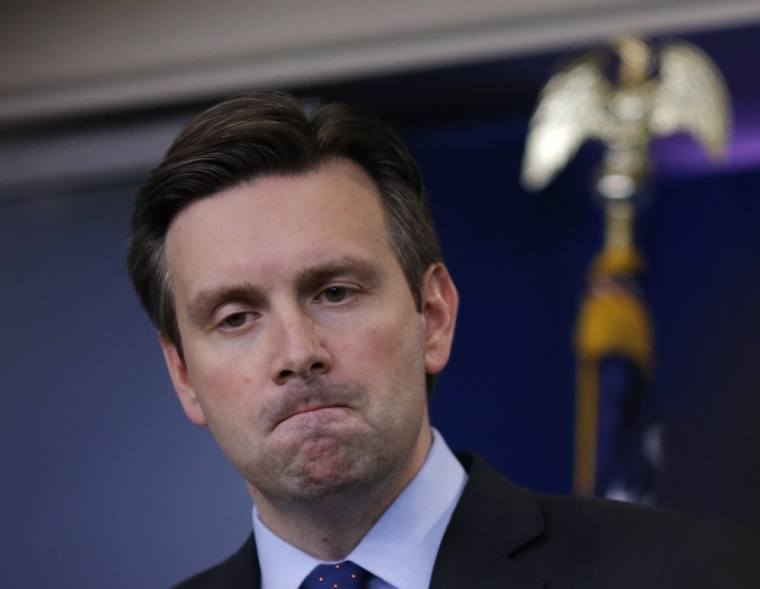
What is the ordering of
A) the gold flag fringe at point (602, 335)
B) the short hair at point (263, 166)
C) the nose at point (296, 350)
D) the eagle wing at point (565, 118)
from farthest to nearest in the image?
1. the eagle wing at point (565, 118)
2. the gold flag fringe at point (602, 335)
3. the short hair at point (263, 166)
4. the nose at point (296, 350)

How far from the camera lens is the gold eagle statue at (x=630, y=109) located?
11.1ft

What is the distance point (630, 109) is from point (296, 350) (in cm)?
250

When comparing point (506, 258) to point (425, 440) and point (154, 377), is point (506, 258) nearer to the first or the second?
point (154, 377)

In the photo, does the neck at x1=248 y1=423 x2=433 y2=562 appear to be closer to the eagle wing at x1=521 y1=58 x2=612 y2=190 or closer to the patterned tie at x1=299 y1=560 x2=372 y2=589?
the patterned tie at x1=299 y1=560 x2=372 y2=589

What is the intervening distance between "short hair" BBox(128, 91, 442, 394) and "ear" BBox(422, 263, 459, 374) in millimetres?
21

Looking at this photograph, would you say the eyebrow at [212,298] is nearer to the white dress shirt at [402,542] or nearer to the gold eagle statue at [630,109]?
the white dress shirt at [402,542]

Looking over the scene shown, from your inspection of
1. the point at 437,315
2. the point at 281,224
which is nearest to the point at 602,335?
the point at 437,315

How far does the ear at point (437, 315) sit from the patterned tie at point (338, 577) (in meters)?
0.24

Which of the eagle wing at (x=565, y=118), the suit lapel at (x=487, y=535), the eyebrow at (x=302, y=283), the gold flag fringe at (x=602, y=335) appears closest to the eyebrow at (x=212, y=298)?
the eyebrow at (x=302, y=283)

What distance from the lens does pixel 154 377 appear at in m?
2.25

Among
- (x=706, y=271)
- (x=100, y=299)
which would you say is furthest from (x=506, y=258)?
(x=100, y=299)

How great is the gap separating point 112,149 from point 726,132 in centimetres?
178

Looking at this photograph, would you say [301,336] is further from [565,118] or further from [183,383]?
[565,118]

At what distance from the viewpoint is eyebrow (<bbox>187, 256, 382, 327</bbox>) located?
1.20 m
